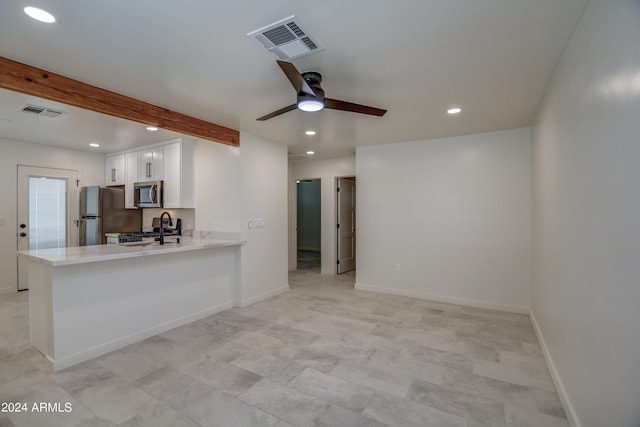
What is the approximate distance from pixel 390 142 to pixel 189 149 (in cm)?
321

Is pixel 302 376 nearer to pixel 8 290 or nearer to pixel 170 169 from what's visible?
pixel 170 169

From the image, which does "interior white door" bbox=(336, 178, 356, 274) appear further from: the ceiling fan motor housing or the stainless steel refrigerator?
the stainless steel refrigerator

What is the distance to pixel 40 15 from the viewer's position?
176cm

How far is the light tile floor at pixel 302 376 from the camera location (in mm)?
2033

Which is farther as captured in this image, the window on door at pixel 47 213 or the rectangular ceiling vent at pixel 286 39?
the window on door at pixel 47 213

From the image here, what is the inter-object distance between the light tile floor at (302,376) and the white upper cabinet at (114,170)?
2612 mm

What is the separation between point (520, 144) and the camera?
404 cm

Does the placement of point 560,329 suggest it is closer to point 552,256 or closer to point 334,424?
point 552,256

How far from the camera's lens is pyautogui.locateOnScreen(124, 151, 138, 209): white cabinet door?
17.4 feet

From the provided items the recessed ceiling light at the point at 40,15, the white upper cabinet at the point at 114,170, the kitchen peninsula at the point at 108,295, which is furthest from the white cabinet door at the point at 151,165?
the recessed ceiling light at the point at 40,15

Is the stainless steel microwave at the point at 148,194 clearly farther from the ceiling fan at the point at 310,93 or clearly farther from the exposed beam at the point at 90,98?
the ceiling fan at the point at 310,93

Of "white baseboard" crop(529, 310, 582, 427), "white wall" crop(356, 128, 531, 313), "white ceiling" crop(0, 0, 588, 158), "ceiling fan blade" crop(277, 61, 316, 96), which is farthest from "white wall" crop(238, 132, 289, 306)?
"white baseboard" crop(529, 310, 582, 427)

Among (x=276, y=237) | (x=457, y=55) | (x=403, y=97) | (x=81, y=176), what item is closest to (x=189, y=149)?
(x=276, y=237)

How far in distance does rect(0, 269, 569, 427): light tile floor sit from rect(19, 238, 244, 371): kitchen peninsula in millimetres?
152
